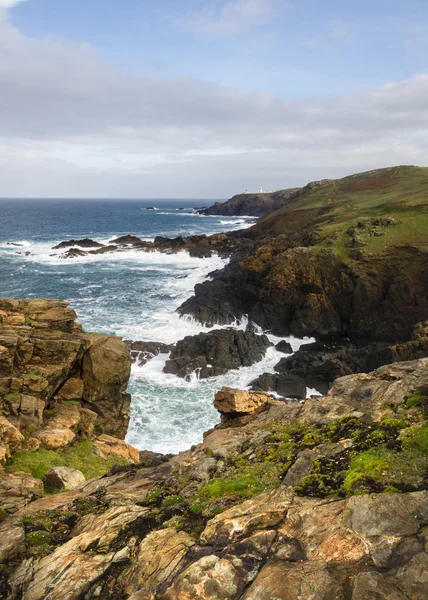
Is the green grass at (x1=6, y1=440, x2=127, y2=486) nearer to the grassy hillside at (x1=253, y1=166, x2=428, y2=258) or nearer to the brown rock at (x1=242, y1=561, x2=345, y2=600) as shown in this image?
the brown rock at (x1=242, y1=561, x2=345, y2=600)

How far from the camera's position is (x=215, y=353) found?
125 ft

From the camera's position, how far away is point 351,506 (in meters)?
7.87

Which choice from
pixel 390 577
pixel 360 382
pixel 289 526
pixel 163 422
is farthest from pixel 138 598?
pixel 163 422

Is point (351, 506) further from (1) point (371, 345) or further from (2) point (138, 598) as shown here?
(1) point (371, 345)

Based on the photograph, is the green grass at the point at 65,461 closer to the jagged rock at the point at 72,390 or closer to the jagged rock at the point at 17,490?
the jagged rock at the point at 17,490

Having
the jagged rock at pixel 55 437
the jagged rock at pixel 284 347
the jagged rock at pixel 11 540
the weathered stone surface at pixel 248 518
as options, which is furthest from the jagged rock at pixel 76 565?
the jagged rock at pixel 284 347

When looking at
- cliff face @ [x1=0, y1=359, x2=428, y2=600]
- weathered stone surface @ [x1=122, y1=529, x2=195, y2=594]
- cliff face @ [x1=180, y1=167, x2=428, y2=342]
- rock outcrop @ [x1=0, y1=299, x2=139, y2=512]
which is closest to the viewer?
cliff face @ [x1=0, y1=359, x2=428, y2=600]

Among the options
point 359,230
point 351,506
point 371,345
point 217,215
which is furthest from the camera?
point 217,215

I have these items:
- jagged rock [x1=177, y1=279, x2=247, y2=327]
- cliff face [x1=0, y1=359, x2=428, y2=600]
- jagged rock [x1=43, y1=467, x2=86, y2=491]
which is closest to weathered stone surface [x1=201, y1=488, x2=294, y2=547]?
cliff face [x1=0, y1=359, x2=428, y2=600]

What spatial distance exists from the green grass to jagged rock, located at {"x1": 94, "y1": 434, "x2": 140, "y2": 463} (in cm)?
53

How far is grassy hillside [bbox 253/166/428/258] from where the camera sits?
168 ft

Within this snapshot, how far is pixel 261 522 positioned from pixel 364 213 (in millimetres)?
68677

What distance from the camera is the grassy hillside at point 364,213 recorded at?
5122 centimetres

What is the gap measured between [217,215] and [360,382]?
18813 centimetres
